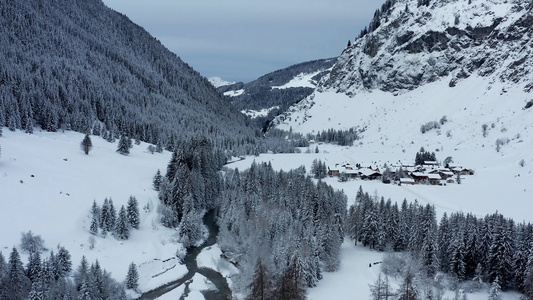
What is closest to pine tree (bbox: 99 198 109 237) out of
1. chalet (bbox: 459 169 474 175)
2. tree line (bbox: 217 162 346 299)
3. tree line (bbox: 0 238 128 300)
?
tree line (bbox: 0 238 128 300)

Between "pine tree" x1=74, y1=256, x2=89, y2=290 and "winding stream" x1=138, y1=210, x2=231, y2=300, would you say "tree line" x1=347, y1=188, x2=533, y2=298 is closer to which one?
"winding stream" x1=138, y1=210, x2=231, y2=300

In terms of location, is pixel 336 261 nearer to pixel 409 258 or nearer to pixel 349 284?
pixel 349 284

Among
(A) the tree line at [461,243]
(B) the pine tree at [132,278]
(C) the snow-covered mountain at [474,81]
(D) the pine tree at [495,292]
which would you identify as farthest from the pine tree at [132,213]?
(C) the snow-covered mountain at [474,81]

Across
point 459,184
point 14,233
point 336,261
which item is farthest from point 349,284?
point 459,184

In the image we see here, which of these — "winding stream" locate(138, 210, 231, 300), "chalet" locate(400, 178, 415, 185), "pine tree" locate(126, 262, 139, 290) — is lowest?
"winding stream" locate(138, 210, 231, 300)

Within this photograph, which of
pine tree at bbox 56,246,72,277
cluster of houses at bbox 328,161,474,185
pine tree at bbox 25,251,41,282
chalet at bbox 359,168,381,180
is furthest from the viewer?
chalet at bbox 359,168,381,180

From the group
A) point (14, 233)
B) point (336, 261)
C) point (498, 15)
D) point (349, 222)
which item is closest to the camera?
point (14, 233)
